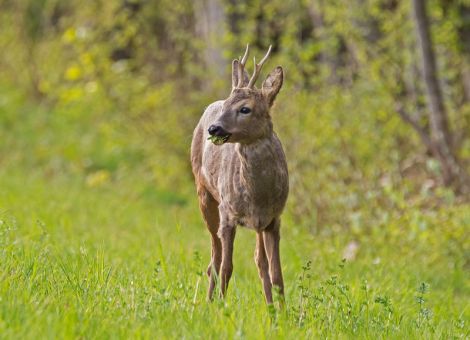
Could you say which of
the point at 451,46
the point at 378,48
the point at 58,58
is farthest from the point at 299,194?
the point at 58,58

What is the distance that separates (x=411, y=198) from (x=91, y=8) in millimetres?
8172

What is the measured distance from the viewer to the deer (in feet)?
15.4

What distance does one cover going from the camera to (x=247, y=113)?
185 inches

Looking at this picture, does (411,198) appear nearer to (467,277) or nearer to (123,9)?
(467,277)

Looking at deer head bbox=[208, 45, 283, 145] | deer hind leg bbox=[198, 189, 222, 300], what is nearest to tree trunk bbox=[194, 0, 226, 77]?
deer hind leg bbox=[198, 189, 222, 300]

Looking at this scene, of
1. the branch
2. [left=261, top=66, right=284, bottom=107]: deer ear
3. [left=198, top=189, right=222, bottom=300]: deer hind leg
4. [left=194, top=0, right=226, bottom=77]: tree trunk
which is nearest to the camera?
[left=261, top=66, right=284, bottom=107]: deer ear

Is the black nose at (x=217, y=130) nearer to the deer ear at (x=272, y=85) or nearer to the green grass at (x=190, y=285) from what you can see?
the deer ear at (x=272, y=85)

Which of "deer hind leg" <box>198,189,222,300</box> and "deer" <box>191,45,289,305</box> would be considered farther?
"deer hind leg" <box>198,189,222,300</box>

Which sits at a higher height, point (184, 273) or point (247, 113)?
point (247, 113)

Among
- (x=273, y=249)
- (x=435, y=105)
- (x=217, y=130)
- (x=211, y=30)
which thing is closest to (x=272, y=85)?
(x=217, y=130)

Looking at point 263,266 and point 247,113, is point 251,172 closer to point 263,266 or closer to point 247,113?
point 247,113

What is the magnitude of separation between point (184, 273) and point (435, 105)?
5.47 metres

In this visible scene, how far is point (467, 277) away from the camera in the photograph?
823 centimetres

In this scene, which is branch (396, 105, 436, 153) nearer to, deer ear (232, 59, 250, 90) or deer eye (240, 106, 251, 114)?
deer ear (232, 59, 250, 90)
